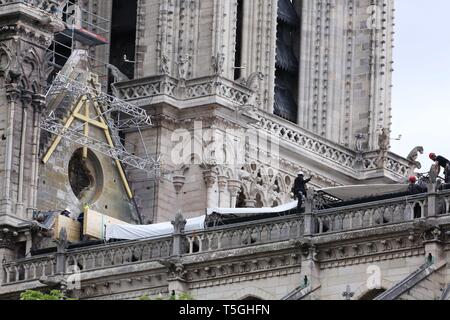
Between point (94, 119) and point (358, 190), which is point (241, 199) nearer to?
point (94, 119)

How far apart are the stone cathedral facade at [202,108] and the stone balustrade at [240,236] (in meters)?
0.46

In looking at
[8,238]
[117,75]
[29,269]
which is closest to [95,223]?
[8,238]

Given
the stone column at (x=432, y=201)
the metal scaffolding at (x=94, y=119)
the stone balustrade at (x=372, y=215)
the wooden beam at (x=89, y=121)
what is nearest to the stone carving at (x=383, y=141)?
the metal scaffolding at (x=94, y=119)

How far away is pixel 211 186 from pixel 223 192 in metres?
0.56

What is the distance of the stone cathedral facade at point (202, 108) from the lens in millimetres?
89000

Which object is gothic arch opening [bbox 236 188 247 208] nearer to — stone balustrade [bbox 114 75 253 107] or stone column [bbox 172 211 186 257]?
stone balustrade [bbox 114 75 253 107]

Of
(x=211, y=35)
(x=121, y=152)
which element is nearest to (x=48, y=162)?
(x=121, y=152)

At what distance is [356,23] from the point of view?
10688 cm

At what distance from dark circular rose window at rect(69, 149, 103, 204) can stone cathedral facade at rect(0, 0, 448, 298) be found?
1.7 inches

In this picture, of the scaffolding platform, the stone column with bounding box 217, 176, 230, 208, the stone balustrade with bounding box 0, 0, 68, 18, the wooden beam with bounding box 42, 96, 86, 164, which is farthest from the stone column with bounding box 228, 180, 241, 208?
the stone balustrade with bounding box 0, 0, 68, 18

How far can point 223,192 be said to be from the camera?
9531 centimetres

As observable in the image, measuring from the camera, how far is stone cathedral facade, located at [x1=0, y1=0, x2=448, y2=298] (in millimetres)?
89000
